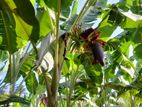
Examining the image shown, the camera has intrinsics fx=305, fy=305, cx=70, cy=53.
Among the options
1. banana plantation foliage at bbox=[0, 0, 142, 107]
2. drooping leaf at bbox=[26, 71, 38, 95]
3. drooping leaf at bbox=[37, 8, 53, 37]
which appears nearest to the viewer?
banana plantation foliage at bbox=[0, 0, 142, 107]

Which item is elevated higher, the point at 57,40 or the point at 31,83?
the point at 57,40

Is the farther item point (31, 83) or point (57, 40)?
point (31, 83)

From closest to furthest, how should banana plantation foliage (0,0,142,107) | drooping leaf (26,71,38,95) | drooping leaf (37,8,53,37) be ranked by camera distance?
banana plantation foliage (0,0,142,107) < drooping leaf (37,8,53,37) < drooping leaf (26,71,38,95)

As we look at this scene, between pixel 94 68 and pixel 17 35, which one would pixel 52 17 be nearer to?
pixel 17 35

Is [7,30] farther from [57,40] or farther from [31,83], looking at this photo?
[31,83]

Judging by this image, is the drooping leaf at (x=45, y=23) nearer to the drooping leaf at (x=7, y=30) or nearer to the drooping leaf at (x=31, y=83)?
the drooping leaf at (x=7, y=30)

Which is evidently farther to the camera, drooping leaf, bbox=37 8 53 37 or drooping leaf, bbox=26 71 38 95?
drooping leaf, bbox=26 71 38 95

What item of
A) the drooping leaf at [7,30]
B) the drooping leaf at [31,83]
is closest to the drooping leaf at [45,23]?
the drooping leaf at [7,30]

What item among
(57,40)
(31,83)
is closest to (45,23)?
(57,40)

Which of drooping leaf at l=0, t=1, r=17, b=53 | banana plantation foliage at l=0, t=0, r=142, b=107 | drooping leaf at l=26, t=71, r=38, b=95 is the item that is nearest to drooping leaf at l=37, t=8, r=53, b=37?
banana plantation foliage at l=0, t=0, r=142, b=107

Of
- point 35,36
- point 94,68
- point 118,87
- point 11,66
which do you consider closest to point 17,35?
point 35,36

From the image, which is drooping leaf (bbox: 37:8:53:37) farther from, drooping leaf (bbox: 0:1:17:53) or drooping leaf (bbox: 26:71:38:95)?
drooping leaf (bbox: 26:71:38:95)
